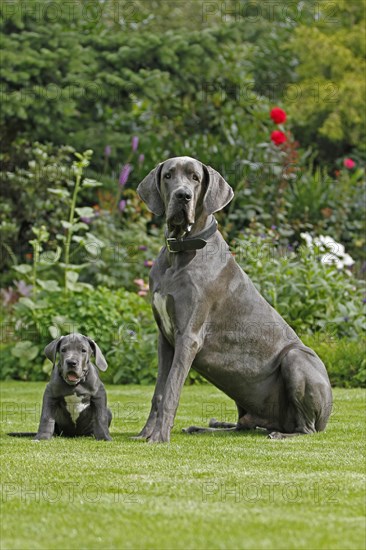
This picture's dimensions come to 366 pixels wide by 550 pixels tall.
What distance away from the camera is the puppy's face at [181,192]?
20.2ft

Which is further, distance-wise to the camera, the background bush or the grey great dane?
the background bush

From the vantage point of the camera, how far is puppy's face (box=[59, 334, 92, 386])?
6.20 meters

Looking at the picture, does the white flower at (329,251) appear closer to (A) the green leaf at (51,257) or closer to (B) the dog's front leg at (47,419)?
(A) the green leaf at (51,257)

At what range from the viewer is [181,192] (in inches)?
240

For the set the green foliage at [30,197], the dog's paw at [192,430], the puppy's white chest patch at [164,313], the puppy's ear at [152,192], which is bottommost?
the green foliage at [30,197]

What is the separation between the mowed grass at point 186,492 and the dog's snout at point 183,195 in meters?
1.52

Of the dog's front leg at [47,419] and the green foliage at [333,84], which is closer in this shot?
the dog's front leg at [47,419]

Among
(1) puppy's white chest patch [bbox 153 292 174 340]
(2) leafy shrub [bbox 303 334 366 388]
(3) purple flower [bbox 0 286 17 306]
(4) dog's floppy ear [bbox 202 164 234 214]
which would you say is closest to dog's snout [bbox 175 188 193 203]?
(4) dog's floppy ear [bbox 202 164 234 214]

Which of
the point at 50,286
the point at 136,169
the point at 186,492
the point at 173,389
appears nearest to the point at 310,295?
the point at 50,286

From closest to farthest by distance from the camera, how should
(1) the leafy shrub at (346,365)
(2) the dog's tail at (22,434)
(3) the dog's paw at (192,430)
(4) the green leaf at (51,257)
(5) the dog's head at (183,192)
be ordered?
1. (5) the dog's head at (183,192)
2. (2) the dog's tail at (22,434)
3. (3) the dog's paw at (192,430)
4. (1) the leafy shrub at (346,365)
5. (4) the green leaf at (51,257)

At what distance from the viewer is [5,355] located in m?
11.4

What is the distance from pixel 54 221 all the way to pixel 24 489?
10.7 meters

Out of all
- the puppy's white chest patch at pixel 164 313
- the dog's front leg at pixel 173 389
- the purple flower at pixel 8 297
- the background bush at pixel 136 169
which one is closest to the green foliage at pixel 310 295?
the background bush at pixel 136 169

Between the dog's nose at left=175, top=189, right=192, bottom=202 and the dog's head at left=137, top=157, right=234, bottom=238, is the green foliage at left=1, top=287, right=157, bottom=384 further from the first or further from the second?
the dog's nose at left=175, top=189, right=192, bottom=202
